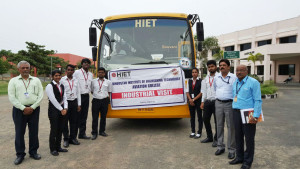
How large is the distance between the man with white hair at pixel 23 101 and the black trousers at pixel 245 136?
3.32 metres

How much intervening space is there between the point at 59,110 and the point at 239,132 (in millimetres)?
3163

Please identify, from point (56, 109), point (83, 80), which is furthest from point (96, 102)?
point (56, 109)

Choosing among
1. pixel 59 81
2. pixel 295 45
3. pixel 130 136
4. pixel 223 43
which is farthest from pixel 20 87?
pixel 223 43

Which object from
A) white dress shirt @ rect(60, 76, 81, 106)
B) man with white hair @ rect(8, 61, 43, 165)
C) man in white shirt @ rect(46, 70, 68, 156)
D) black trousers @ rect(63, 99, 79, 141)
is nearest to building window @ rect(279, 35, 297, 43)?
white dress shirt @ rect(60, 76, 81, 106)

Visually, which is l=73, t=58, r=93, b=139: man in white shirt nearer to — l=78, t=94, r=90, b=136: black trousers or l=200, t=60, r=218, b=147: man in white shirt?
l=78, t=94, r=90, b=136: black trousers

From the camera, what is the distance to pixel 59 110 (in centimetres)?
418

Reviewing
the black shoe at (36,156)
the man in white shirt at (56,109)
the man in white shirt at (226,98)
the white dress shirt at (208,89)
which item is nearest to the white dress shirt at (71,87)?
the man in white shirt at (56,109)

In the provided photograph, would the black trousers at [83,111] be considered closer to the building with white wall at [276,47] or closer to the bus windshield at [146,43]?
the bus windshield at [146,43]

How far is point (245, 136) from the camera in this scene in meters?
3.53

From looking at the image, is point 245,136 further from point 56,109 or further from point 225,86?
point 56,109

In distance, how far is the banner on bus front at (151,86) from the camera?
5449 millimetres

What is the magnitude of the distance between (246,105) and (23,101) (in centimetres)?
354

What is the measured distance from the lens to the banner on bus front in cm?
545

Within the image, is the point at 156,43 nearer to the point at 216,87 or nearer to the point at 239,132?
the point at 216,87
